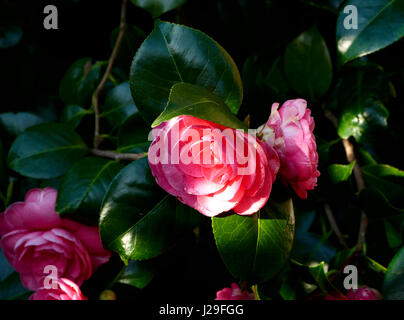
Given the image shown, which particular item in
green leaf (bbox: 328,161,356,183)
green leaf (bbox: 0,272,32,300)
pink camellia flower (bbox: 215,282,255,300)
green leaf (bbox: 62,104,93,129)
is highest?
green leaf (bbox: 62,104,93,129)

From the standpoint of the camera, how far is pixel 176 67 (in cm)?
58

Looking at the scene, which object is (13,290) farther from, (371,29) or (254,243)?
(371,29)

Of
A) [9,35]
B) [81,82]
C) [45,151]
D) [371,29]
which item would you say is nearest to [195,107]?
[371,29]

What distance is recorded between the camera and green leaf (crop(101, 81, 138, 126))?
0.85 m

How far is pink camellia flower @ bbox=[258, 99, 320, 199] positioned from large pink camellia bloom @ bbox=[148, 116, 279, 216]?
3 centimetres

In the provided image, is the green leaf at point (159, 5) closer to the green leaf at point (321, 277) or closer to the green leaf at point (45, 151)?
the green leaf at point (45, 151)

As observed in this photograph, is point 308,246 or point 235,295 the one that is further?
point 308,246

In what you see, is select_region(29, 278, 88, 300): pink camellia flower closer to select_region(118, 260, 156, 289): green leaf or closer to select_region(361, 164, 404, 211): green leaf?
select_region(118, 260, 156, 289): green leaf

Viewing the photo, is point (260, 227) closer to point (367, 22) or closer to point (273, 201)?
point (273, 201)

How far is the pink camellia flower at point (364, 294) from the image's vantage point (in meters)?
0.65

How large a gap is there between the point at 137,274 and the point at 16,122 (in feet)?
1.42

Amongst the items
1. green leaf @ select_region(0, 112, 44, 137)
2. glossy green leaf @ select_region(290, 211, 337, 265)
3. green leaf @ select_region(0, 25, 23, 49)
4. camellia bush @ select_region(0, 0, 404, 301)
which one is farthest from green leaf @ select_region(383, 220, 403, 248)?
green leaf @ select_region(0, 25, 23, 49)

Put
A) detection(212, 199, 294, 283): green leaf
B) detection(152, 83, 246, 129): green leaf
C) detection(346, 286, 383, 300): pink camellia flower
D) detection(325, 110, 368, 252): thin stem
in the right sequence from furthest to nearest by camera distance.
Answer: detection(325, 110, 368, 252): thin stem → detection(346, 286, 383, 300): pink camellia flower → detection(212, 199, 294, 283): green leaf → detection(152, 83, 246, 129): green leaf

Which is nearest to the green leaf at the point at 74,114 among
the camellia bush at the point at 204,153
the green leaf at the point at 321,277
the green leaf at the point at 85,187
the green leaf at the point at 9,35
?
the camellia bush at the point at 204,153
